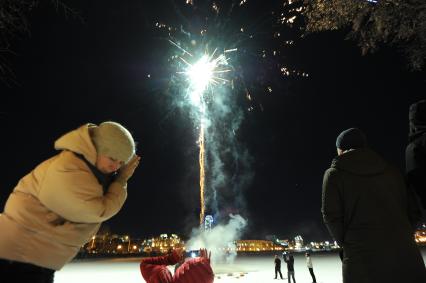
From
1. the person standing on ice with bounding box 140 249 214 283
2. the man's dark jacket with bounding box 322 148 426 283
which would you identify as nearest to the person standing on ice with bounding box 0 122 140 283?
the person standing on ice with bounding box 140 249 214 283

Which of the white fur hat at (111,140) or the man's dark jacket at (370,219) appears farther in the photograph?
the man's dark jacket at (370,219)

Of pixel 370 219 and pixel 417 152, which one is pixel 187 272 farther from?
pixel 417 152

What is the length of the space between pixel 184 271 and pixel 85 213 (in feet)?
2.07

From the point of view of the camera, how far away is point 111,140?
1979mm

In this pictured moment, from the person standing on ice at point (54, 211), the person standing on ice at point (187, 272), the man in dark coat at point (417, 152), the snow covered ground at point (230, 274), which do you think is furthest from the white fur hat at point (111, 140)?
the snow covered ground at point (230, 274)

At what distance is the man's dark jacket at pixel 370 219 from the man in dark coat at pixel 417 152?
0.17 metres

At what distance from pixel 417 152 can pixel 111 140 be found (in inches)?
95.7

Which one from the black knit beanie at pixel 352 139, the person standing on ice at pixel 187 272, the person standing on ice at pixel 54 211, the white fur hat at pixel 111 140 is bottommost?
the person standing on ice at pixel 187 272

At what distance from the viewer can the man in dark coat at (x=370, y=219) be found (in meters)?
2.17

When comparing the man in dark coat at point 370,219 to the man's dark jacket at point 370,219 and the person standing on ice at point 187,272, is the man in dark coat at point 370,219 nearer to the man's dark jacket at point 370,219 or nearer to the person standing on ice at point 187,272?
the man's dark jacket at point 370,219

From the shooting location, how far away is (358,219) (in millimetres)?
2342

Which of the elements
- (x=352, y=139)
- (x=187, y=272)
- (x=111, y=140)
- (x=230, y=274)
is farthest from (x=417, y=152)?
(x=230, y=274)

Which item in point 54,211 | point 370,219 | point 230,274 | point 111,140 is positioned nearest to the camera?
point 54,211

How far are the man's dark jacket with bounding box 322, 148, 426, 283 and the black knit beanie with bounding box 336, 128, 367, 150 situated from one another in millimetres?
189
